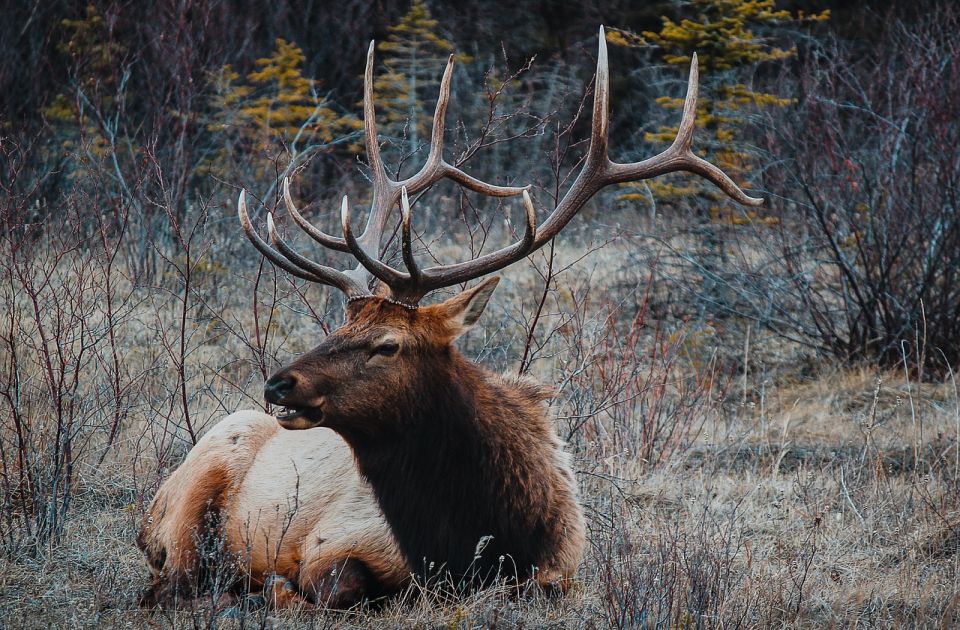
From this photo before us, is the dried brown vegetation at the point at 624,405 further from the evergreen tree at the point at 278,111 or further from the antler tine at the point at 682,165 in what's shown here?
the antler tine at the point at 682,165

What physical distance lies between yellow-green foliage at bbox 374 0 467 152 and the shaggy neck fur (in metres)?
10.0

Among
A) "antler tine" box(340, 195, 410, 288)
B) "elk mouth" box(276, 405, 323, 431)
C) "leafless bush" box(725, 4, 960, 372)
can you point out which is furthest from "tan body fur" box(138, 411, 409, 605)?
"leafless bush" box(725, 4, 960, 372)

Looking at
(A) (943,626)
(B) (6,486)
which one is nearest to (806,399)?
(A) (943,626)

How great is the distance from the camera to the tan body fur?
4.55 m

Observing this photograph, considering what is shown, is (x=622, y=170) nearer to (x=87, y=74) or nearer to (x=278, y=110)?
(x=278, y=110)

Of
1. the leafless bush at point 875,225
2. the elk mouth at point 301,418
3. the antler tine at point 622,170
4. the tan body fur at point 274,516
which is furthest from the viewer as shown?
the leafless bush at point 875,225

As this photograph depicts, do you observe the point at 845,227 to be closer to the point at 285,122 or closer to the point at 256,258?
the point at 256,258

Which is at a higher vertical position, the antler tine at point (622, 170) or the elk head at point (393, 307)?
the antler tine at point (622, 170)

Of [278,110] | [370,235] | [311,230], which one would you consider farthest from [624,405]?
[278,110]

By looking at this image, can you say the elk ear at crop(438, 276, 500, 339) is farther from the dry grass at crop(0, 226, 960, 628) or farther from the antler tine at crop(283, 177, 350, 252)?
the dry grass at crop(0, 226, 960, 628)

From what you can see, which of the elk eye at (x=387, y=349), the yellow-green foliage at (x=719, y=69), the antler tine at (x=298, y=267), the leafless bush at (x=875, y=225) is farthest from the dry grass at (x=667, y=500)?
the yellow-green foliage at (x=719, y=69)

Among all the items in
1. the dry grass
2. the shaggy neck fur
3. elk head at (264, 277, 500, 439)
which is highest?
elk head at (264, 277, 500, 439)

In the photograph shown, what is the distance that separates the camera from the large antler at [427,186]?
4359mm

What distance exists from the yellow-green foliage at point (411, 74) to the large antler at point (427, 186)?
8.91 m
